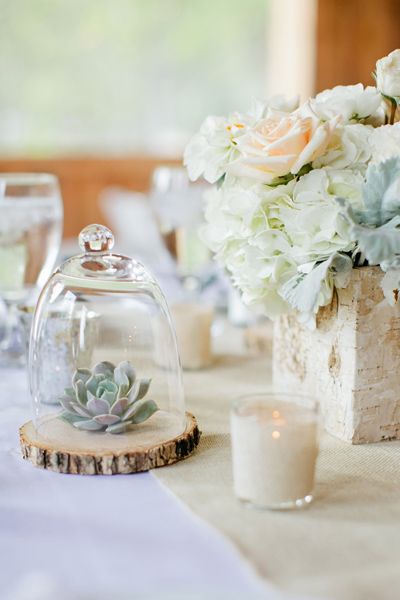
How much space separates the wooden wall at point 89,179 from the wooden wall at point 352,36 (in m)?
1.15

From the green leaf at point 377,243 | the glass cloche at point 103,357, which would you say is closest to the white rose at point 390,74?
the green leaf at point 377,243

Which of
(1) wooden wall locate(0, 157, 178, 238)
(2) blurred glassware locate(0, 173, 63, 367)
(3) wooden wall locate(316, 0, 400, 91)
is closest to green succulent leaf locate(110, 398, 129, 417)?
(2) blurred glassware locate(0, 173, 63, 367)

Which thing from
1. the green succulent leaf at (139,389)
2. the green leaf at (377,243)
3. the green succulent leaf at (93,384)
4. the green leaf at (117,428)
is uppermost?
the green leaf at (377,243)

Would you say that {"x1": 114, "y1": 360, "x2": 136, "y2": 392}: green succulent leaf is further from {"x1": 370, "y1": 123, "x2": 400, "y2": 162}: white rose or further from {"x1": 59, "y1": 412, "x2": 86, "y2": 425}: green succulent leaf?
{"x1": 370, "y1": 123, "x2": 400, "y2": 162}: white rose

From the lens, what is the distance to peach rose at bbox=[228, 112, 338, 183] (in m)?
0.88

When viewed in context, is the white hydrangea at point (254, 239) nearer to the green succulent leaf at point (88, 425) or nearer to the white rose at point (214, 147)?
the white rose at point (214, 147)

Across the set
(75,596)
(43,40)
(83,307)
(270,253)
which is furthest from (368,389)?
(43,40)

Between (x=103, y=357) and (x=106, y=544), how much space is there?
0.28 m

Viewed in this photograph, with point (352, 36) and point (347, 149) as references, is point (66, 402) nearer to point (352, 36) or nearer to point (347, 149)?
point (347, 149)

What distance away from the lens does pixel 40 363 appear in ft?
3.14

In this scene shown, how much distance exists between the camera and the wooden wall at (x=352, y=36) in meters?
4.93

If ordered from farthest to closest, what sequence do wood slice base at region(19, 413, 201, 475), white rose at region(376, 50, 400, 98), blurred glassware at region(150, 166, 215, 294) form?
blurred glassware at region(150, 166, 215, 294) → white rose at region(376, 50, 400, 98) → wood slice base at region(19, 413, 201, 475)

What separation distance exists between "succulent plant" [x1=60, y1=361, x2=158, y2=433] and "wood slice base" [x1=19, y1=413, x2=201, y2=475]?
0.06ft

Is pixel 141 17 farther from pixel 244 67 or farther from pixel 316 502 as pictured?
pixel 316 502
